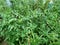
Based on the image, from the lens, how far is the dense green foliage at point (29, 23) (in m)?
2.72

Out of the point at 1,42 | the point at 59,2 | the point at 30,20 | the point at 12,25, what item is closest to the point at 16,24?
the point at 12,25

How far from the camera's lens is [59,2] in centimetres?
332

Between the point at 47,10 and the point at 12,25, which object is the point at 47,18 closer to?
the point at 47,10

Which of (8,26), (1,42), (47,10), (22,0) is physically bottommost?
(1,42)

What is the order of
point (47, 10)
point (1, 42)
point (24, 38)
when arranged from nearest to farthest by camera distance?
point (24, 38), point (1, 42), point (47, 10)

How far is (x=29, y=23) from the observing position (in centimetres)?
281

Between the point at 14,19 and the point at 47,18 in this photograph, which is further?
the point at 47,18

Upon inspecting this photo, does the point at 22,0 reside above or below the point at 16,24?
above

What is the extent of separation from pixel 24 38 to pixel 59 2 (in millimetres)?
1063

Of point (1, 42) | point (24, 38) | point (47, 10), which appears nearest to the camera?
point (24, 38)

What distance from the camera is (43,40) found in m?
2.73

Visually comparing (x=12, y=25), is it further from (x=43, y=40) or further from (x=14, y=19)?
(x=43, y=40)

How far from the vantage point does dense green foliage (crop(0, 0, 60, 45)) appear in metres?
2.72

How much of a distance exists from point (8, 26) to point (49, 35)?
649mm
